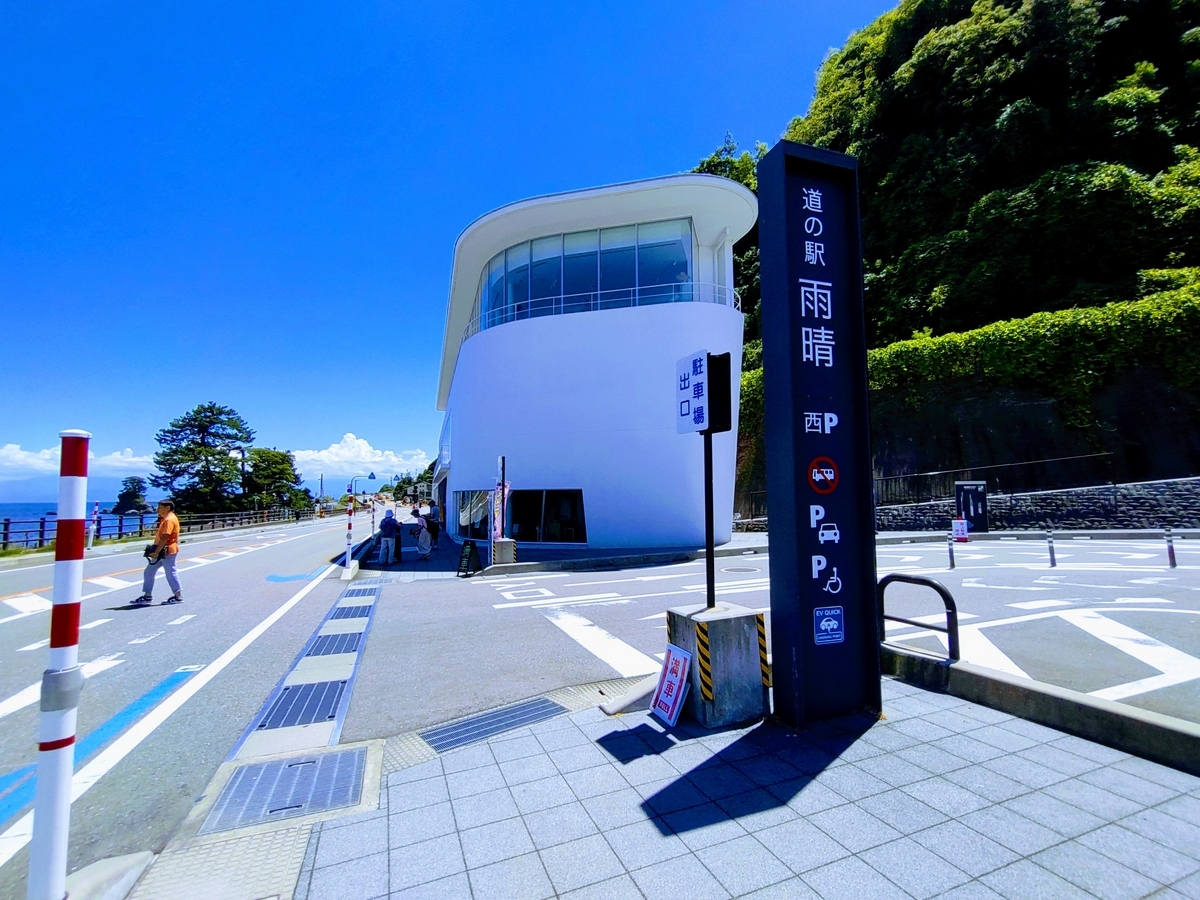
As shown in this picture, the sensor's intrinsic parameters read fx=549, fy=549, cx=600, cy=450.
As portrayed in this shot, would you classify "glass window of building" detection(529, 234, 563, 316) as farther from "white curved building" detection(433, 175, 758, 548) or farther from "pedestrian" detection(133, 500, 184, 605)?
"pedestrian" detection(133, 500, 184, 605)

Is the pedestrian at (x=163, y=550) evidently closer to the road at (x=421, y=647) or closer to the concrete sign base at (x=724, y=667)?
the road at (x=421, y=647)

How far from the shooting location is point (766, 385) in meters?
4.64

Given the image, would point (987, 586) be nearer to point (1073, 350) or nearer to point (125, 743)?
point (125, 743)

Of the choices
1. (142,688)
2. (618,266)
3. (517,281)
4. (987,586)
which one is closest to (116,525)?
(517,281)

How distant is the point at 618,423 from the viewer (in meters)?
18.5

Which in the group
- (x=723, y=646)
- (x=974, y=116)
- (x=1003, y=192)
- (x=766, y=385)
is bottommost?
(x=723, y=646)

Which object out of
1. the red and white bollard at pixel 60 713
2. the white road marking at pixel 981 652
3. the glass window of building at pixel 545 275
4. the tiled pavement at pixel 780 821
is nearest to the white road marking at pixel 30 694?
the red and white bollard at pixel 60 713

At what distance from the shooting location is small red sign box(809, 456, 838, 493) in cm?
436

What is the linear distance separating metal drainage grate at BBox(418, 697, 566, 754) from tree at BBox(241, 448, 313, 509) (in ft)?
205

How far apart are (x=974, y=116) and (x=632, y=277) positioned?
2350 cm

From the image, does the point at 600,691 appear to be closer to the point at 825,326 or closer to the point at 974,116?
the point at 825,326

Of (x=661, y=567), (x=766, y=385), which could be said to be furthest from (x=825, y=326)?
(x=661, y=567)

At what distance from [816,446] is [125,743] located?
245 inches

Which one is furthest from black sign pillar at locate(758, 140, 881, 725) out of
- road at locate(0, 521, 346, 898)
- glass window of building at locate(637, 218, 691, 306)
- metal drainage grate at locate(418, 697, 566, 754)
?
glass window of building at locate(637, 218, 691, 306)
